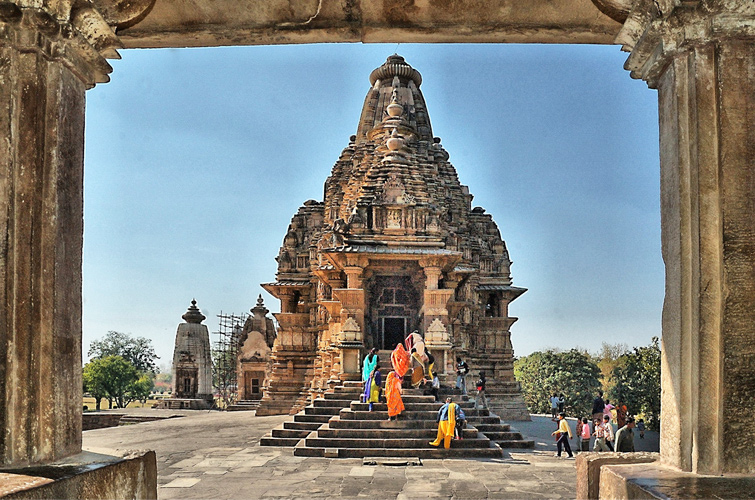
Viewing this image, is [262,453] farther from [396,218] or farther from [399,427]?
[396,218]

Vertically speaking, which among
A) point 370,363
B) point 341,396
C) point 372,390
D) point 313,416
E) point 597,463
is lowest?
point 313,416

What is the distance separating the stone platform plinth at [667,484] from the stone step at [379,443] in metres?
9.86

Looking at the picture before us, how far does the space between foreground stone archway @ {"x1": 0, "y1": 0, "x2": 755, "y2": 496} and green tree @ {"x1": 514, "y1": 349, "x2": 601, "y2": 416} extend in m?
35.3

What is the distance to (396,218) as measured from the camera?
719 inches

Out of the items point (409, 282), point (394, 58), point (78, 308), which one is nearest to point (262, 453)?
point (409, 282)

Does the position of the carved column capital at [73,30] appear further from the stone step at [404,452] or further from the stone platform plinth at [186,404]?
the stone platform plinth at [186,404]

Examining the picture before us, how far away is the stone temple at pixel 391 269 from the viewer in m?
17.6

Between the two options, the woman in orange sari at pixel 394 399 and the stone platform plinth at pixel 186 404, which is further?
the stone platform plinth at pixel 186 404

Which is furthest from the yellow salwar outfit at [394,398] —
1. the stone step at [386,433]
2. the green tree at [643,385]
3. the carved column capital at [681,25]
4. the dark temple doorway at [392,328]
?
the green tree at [643,385]

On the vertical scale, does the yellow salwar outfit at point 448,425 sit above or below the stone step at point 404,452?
above

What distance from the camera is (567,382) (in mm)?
39719

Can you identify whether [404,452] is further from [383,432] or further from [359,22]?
[359,22]

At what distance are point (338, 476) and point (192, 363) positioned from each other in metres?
29.5

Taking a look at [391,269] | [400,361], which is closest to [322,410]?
[400,361]
